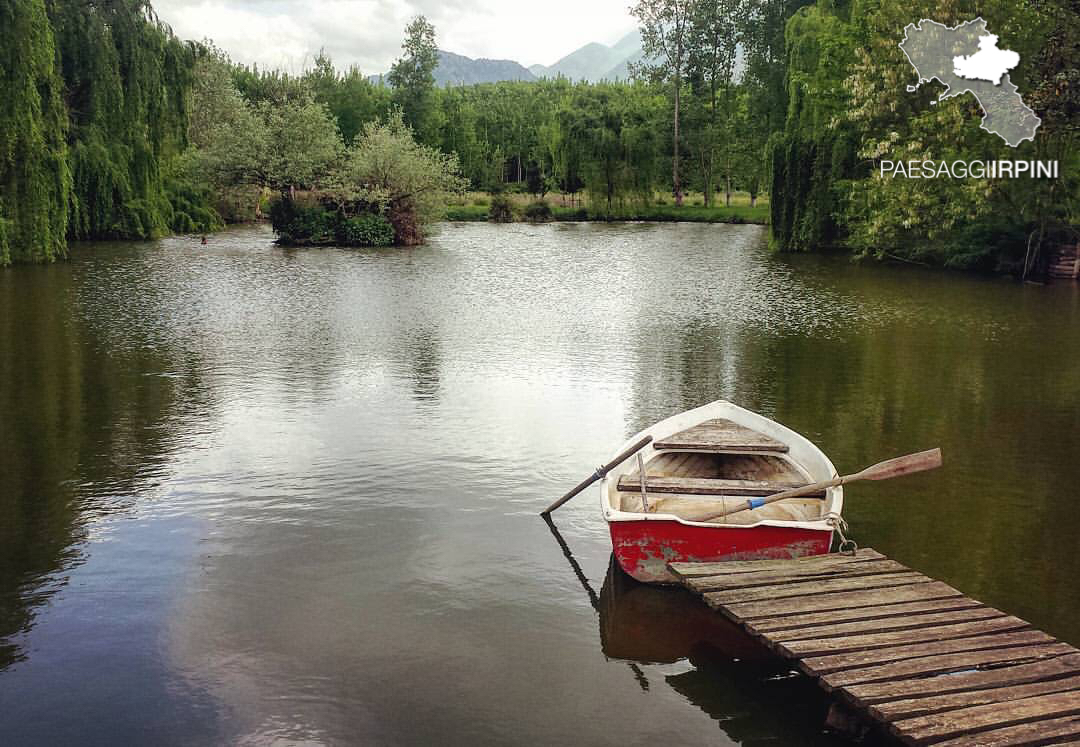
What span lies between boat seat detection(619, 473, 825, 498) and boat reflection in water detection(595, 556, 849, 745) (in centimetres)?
93

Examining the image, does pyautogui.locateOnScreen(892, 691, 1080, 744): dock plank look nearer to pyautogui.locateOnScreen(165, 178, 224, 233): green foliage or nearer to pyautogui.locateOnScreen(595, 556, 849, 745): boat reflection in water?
pyautogui.locateOnScreen(595, 556, 849, 745): boat reflection in water

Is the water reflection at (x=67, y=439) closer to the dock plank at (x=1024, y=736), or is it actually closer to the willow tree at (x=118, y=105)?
the dock plank at (x=1024, y=736)

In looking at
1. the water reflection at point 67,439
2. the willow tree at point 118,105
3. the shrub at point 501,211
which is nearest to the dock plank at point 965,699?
the water reflection at point 67,439

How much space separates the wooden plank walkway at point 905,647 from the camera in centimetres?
588

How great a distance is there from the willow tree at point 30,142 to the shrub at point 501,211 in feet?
121

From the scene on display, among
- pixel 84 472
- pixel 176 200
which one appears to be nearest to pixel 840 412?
pixel 84 472

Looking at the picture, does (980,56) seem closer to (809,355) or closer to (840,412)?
(809,355)

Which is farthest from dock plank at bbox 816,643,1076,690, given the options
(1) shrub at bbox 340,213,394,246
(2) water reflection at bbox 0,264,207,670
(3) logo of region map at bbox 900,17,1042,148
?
(1) shrub at bbox 340,213,394,246

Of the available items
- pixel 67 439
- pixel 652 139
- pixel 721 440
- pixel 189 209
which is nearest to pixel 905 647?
pixel 721 440

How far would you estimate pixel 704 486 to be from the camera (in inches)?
380

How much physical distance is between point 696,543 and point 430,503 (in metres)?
3.40

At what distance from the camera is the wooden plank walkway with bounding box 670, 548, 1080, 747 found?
5.88 metres

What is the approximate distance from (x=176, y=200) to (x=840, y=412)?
43163 mm

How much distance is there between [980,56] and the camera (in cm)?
2888
